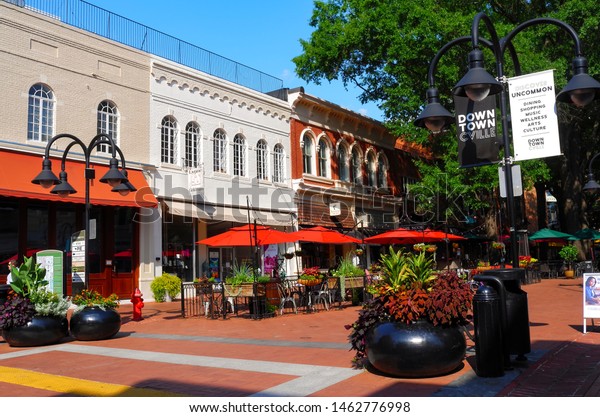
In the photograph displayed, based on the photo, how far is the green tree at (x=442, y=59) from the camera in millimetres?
22969

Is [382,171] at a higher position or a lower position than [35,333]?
higher

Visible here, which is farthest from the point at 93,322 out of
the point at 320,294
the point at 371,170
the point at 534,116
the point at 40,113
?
the point at 371,170

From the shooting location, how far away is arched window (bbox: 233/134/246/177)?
24.0 meters

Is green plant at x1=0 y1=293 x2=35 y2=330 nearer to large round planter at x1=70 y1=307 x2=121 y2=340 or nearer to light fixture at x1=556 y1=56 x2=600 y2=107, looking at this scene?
large round planter at x1=70 y1=307 x2=121 y2=340

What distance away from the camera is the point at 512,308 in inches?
285

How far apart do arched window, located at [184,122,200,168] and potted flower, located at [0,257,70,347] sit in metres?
11.0

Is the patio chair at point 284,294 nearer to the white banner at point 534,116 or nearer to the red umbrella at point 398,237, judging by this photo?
the red umbrella at point 398,237

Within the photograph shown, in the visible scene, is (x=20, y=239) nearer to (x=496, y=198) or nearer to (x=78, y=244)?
(x=78, y=244)

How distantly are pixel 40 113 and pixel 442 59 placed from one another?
15.8 m

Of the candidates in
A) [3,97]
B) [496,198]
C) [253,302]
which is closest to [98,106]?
[3,97]

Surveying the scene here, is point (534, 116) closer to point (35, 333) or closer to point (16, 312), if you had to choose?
point (35, 333)

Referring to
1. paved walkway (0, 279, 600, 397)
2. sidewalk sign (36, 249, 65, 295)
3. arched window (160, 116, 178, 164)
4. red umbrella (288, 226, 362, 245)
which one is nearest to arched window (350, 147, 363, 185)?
arched window (160, 116, 178, 164)

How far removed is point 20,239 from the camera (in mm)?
16781

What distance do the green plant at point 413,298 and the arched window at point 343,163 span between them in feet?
72.9
